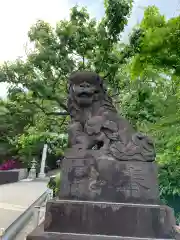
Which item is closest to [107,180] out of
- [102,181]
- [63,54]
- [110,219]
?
[102,181]

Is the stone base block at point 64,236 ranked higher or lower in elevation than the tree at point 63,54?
lower

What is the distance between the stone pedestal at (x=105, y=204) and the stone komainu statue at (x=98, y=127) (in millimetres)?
180

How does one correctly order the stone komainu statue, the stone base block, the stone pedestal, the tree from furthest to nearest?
the tree → the stone komainu statue → the stone pedestal → the stone base block

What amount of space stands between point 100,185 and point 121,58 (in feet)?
15.4

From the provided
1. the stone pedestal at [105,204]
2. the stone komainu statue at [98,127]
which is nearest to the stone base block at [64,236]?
the stone pedestal at [105,204]

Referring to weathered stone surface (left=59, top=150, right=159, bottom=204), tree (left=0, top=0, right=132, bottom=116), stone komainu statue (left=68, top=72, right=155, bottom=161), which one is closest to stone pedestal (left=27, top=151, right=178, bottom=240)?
weathered stone surface (left=59, top=150, right=159, bottom=204)

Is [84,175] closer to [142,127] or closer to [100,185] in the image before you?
[100,185]

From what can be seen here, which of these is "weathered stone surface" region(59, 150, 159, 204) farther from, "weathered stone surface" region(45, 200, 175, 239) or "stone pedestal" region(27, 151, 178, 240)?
"weathered stone surface" region(45, 200, 175, 239)

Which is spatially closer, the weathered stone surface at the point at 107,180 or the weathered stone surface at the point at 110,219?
the weathered stone surface at the point at 110,219

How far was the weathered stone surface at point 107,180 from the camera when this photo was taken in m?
3.75

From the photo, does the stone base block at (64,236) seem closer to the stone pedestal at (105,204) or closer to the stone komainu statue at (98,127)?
the stone pedestal at (105,204)

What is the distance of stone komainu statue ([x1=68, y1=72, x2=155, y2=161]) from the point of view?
4027 mm

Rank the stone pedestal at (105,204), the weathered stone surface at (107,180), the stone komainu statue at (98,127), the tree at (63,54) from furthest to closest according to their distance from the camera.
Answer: the tree at (63,54)
the stone komainu statue at (98,127)
the weathered stone surface at (107,180)
the stone pedestal at (105,204)

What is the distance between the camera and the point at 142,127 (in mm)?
7238
